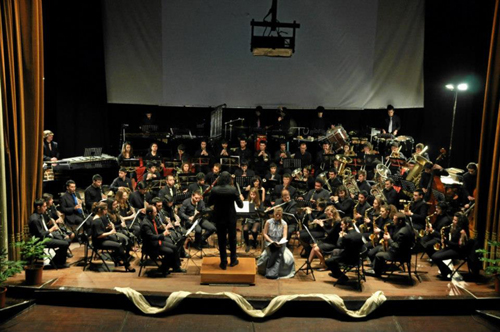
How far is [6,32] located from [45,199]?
9.33 ft

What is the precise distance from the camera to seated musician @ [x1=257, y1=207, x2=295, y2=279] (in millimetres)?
8250

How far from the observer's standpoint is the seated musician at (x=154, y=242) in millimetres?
7974

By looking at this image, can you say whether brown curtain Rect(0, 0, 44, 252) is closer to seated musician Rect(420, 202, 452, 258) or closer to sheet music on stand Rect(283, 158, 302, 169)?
sheet music on stand Rect(283, 158, 302, 169)

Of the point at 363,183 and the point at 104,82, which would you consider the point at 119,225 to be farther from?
the point at 104,82

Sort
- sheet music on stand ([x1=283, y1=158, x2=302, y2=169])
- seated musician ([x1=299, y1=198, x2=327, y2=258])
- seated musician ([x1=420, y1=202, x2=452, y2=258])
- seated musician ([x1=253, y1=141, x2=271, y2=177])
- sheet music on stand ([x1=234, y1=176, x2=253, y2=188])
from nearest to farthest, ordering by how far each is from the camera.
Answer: seated musician ([x1=420, y1=202, x2=452, y2=258])
seated musician ([x1=299, y1=198, x2=327, y2=258])
sheet music on stand ([x1=234, y1=176, x2=253, y2=188])
sheet music on stand ([x1=283, y1=158, x2=302, y2=169])
seated musician ([x1=253, y1=141, x2=271, y2=177])

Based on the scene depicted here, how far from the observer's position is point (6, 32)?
311 inches

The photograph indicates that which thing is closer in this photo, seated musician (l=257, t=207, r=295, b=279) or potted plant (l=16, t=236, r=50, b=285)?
potted plant (l=16, t=236, r=50, b=285)

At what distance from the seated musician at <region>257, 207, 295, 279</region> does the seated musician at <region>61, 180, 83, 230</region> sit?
12.3ft

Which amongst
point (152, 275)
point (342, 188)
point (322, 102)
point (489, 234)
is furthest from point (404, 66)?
point (152, 275)

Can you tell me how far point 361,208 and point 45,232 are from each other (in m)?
5.72

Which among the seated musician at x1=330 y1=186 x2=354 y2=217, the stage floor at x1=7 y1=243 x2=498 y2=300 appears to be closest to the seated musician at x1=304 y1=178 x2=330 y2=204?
the seated musician at x1=330 y1=186 x2=354 y2=217

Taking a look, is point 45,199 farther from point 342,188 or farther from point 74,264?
point 342,188

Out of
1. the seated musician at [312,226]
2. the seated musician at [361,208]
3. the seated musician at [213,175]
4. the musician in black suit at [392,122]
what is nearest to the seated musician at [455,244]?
the seated musician at [361,208]

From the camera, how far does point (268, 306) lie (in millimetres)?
7168
